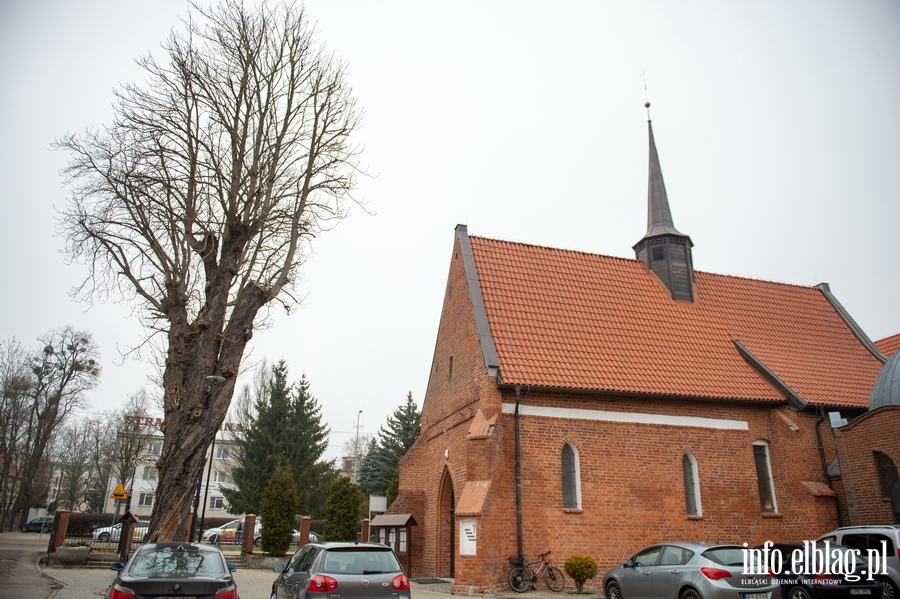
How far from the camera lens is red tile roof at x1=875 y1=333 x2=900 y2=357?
2202 centimetres

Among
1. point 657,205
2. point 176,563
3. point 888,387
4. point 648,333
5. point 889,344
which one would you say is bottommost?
point 176,563

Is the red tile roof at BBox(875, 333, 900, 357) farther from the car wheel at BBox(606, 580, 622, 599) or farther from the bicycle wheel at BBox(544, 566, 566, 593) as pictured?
the car wheel at BBox(606, 580, 622, 599)

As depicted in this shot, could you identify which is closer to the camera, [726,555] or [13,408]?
[726,555]

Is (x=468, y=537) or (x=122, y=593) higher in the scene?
(x=468, y=537)

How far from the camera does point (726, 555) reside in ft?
32.8

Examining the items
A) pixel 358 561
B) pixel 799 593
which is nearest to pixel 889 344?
pixel 799 593

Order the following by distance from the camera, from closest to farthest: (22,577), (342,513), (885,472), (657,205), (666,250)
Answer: (885,472)
(22,577)
(666,250)
(657,205)
(342,513)

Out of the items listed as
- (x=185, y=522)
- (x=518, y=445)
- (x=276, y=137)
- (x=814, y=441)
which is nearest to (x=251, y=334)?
(x=185, y=522)

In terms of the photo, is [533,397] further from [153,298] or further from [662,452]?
[153,298]

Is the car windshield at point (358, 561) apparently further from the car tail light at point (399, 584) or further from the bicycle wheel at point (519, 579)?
the bicycle wheel at point (519, 579)

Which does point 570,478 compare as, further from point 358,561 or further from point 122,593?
point 122,593

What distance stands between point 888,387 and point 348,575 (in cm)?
1568

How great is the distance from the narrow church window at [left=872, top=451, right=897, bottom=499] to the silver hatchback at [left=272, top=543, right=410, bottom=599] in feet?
46.0

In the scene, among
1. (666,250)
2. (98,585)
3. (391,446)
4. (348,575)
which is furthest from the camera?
(391,446)
